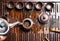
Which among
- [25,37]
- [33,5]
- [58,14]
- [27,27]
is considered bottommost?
[25,37]

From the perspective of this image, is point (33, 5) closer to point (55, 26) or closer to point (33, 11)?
point (33, 11)

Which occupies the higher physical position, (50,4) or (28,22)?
(50,4)

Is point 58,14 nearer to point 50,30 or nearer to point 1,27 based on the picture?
point 50,30

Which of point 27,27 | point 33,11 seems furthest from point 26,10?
point 27,27

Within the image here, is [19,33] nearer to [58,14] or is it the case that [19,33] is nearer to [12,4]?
[12,4]

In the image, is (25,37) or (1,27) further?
(25,37)

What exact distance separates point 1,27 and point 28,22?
520 mm

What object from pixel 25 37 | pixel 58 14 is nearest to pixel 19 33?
pixel 25 37

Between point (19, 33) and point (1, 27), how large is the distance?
49cm

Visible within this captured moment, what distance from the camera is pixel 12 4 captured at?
2.14 m

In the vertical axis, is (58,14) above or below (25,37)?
above

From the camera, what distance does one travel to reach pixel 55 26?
2.07 m

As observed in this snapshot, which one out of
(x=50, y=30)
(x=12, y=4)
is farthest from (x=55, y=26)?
(x=12, y=4)

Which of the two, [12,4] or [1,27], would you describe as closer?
[1,27]
